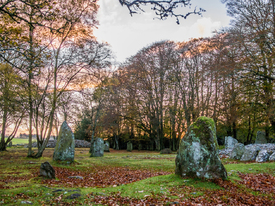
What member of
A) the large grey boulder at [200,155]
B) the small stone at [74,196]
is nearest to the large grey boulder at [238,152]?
the large grey boulder at [200,155]

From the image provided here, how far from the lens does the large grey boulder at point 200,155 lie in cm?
698

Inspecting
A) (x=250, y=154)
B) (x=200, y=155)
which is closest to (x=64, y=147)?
(x=200, y=155)

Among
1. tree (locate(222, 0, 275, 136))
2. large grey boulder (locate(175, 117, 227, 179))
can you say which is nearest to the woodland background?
tree (locate(222, 0, 275, 136))

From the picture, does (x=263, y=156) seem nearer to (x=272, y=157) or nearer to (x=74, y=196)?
(x=272, y=157)

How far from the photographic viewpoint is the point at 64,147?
12938 millimetres

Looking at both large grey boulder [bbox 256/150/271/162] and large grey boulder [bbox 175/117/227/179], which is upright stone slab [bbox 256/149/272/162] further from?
large grey boulder [bbox 175/117/227/179]

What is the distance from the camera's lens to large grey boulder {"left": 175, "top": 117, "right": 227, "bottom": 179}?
6980 mm

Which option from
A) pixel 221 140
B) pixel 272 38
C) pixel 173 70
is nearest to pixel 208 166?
pixel 272 38

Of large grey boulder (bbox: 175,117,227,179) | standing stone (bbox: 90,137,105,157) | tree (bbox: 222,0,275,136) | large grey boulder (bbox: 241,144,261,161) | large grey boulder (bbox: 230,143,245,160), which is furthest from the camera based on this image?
standing stone (bbox: 90,137,105,157)

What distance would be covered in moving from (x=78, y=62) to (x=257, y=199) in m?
15.0

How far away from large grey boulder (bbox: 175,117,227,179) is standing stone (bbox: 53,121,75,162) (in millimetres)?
8155

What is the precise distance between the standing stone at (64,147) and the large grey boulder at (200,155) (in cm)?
816

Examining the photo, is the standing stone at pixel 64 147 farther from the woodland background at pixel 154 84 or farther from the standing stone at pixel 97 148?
the standing stone at pixel 97 148

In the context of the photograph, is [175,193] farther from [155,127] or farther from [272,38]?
[155,127]
